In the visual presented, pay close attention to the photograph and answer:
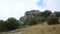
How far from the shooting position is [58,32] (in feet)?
86.6

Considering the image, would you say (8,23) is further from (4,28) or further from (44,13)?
(44,13)

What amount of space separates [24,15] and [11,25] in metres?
30.1

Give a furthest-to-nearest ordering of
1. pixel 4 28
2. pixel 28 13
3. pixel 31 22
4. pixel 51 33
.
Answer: pixel 28 13, pixel 31 22, pixel 4 28, pixel 51 33

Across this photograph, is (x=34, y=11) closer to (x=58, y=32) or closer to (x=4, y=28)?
(x=4, y=28)

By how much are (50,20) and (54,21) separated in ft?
3.07

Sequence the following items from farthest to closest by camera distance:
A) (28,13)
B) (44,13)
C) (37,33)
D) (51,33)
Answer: (28,13), (44,13), (37,33), (51,33)

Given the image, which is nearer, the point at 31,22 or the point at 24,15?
the point at 31,22

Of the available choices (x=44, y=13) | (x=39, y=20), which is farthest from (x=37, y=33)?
(x=44, y=13)

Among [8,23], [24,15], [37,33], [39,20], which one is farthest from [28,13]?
[37,33]

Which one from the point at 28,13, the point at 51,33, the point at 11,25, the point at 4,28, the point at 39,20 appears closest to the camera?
the point at 51,33

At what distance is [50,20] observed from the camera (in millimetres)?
41750

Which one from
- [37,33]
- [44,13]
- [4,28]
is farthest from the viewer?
[44,13]

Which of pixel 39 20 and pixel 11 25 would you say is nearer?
pixel 11 25

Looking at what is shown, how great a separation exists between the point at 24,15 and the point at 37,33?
4562 cm
